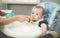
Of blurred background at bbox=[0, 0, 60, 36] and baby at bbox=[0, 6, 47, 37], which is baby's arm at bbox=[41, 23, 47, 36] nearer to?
baby at bbox=[0, 6, 47, 37]

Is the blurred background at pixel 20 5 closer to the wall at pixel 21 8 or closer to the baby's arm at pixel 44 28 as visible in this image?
the wall at pixel 21 8

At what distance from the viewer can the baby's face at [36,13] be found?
1104mm

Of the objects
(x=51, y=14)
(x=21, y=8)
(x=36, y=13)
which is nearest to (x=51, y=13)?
(x=51, y=14)

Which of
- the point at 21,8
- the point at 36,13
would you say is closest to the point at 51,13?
the point at 36,13

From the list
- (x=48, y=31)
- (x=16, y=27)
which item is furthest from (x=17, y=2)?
(x=48, y=31)

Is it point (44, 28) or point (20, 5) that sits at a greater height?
point (20, 5)

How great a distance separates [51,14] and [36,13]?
0.12 metres

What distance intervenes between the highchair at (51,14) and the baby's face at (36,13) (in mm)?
42

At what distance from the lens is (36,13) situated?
1.11 m

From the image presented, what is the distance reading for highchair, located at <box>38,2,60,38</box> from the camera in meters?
1.10

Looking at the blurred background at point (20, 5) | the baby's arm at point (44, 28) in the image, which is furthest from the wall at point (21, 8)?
the baby's arm at point (44, 28)

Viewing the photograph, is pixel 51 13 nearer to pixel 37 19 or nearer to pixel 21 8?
pixel 37 19

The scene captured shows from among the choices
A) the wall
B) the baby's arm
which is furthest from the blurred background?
the baby's arm

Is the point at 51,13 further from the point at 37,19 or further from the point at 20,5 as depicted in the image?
the point at 20,5
